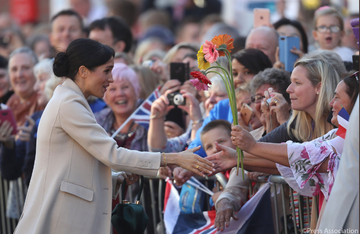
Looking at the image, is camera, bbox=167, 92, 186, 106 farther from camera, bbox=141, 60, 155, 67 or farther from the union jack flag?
camera, bbox=141, 60, 155, 67

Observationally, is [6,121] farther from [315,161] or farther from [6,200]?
[315,161]

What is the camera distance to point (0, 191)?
629 cm

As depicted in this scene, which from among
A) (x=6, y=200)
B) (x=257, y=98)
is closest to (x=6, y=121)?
(x=6, y=200)

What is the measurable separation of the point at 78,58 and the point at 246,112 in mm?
1557

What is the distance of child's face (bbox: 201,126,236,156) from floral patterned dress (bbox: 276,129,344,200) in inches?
40.4

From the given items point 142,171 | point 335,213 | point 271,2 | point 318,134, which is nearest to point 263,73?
point 318,134

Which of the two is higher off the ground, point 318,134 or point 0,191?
point 318,134

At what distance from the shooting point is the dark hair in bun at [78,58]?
3754 millimetres

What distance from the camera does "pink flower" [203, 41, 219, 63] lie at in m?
3.58

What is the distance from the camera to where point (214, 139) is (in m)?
4.54

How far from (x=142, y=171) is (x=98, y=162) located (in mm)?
303

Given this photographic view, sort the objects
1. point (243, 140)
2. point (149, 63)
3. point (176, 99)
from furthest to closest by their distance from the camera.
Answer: point (149, 63) < point (176, 99) < point (243, 140)

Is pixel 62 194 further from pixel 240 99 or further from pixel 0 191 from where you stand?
pixel 0 191

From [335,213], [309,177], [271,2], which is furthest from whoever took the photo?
[271,2]
